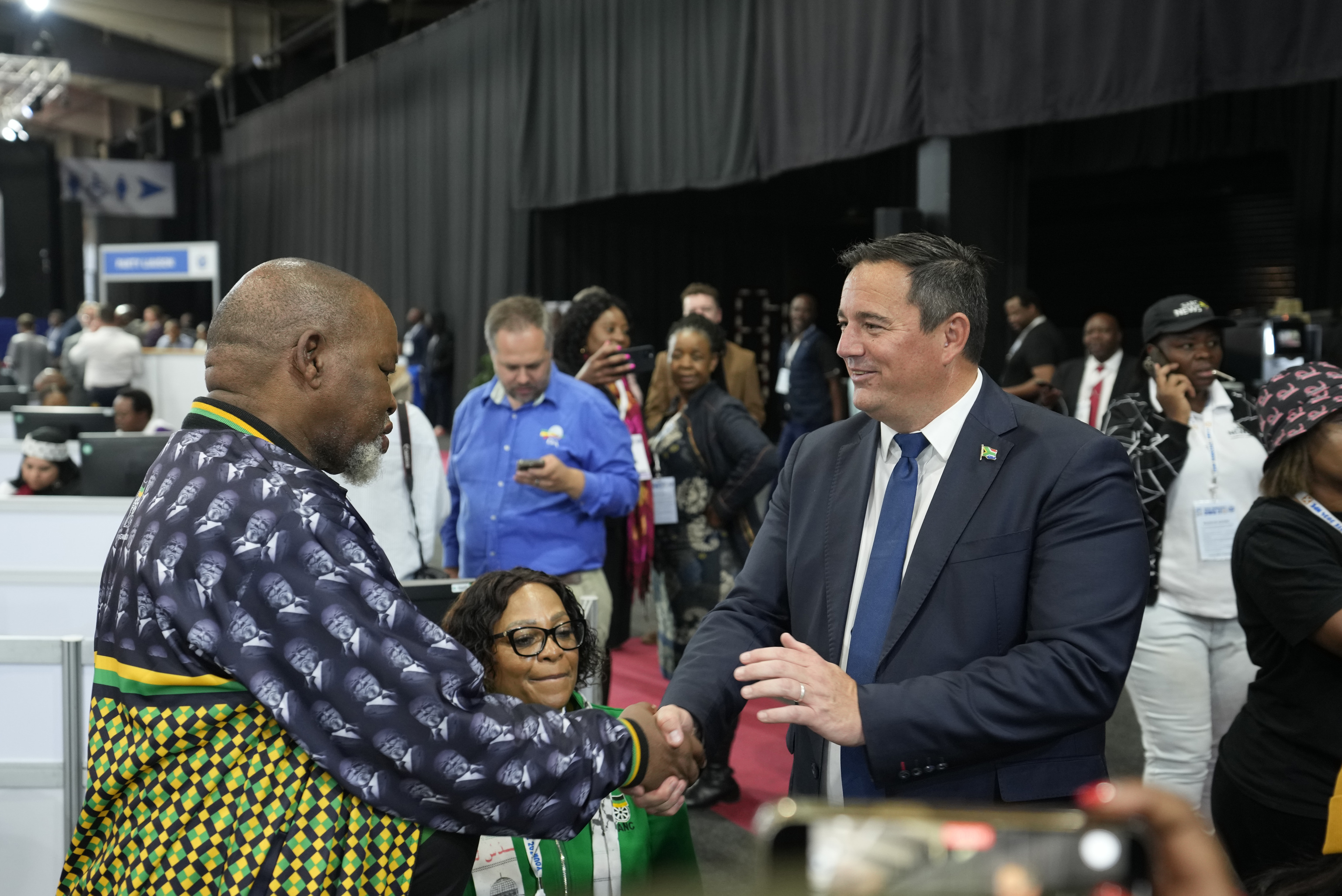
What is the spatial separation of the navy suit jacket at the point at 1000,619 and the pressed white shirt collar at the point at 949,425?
0.08ft

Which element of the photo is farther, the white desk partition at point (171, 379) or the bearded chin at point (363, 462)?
the white desk partition at point (171, 379)

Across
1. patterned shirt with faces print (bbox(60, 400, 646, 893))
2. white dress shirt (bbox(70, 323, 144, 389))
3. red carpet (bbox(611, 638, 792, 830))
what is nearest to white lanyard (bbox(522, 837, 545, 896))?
patterned shirt with faces print (bbox(60, 400, 646, 893))

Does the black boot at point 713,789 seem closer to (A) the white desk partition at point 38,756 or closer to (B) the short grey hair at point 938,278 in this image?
(A) the white desk partition at point 38,756

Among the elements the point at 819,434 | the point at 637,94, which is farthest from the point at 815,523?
the point at 637,94

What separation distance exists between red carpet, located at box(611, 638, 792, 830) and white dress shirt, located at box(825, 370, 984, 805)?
1.53 metres

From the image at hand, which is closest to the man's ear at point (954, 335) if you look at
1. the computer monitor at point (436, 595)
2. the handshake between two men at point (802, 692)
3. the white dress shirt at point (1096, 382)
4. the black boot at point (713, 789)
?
the handshake between two men at point (802, 692)

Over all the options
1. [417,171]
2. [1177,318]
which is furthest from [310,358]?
[417,171]

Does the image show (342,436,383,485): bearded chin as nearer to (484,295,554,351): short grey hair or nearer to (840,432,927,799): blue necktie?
(840,432,927,799): blue necktie

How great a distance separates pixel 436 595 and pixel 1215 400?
7.24 ft

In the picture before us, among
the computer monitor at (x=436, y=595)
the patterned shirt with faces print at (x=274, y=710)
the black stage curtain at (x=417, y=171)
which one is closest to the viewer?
the patterned shirt with faces print at (x=274, y=710)

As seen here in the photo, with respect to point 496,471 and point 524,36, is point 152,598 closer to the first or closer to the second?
point 496,471

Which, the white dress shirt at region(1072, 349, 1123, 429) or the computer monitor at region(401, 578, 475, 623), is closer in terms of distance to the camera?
the computer monitor at region(401, 578, 475, 623)

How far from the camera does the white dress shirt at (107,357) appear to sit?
11.8 m

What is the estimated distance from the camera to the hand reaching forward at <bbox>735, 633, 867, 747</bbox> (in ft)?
5.16
